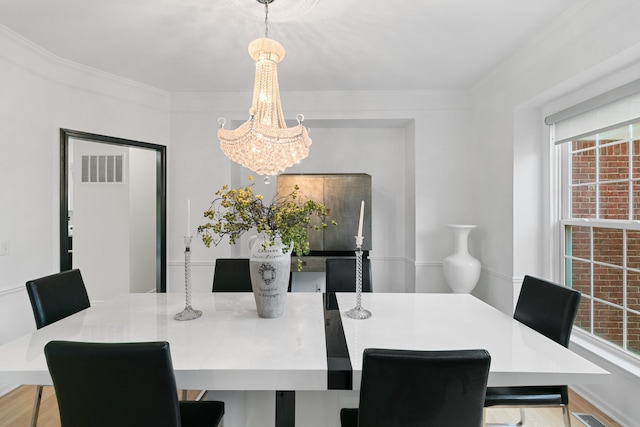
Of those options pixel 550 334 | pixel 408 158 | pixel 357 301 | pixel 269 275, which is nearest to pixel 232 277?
pixel 269 275

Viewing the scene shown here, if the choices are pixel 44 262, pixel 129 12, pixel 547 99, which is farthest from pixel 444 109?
pixel 44 262

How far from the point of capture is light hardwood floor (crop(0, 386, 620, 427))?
6.38 ft

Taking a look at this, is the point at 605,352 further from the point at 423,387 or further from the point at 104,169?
the point at 104,169

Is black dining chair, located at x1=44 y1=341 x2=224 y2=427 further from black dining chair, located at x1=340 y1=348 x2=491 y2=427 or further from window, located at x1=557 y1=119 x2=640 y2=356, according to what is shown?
window, located at x1=557 y1=119 x2=640 y2=356

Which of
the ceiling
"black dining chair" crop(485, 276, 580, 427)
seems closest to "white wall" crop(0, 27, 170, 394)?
the ceiling

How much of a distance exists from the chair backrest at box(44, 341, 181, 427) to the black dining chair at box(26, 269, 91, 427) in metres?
0.83

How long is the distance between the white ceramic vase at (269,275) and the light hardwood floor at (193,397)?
3.63 ft

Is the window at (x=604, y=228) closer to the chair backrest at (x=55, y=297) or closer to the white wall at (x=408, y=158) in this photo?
the white wall at (x=408, y=158)

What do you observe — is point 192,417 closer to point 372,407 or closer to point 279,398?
point 279,398

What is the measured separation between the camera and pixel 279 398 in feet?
4.03

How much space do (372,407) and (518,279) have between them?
2.31 metres

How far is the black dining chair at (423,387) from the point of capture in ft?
2.93

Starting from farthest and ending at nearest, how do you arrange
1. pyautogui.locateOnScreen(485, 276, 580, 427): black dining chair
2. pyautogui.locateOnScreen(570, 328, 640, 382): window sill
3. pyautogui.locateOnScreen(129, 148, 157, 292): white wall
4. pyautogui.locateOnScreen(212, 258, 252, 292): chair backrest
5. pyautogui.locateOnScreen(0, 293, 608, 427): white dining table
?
1. pyautogui.locateOnScreen(129, 148, 157, 292): white wall
2. pyautogui.locateOnScreen(212, 258, 252, 292): chair backrest
3. pyautogui.locateOnScreen(570, 328, 640, 382): window sill
4. pyautogui.locateOnScreen(485, 276, 580, 427): black dining chair
5. pyautogui.locateOnScreen(0, 293, 608, 427): white dining table

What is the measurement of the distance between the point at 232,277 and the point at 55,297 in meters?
0.97
